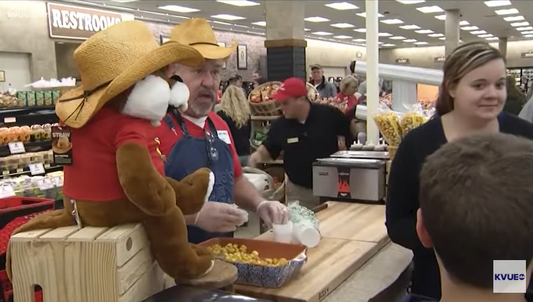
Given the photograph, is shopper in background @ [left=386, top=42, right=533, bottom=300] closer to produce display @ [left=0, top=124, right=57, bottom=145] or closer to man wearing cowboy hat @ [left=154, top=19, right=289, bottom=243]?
man wearing cowboy hat @ [left=154, top=19, right=289, bottom=243]

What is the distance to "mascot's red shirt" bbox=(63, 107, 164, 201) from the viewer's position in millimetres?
1300

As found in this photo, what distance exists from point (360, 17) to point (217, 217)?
14.6 metres

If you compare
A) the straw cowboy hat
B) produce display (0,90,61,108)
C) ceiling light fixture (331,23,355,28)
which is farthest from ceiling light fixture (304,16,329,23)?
the straw cowboy hat

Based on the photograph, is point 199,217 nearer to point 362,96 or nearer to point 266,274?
point 266,274

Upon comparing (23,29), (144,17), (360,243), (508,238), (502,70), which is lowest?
(360,243)

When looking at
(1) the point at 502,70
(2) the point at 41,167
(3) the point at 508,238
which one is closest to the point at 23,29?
(2) the point at 41,167

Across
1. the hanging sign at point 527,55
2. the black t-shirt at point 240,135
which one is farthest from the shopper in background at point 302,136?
the hanging sign at point 527,55

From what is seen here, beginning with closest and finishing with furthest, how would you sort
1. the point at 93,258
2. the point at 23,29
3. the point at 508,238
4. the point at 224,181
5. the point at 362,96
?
the point at 508,238, the point at 93,258, the point at 224,181, the point at 362,96, the point at 23,29

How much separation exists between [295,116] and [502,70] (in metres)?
2.62

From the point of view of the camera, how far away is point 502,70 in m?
1.81

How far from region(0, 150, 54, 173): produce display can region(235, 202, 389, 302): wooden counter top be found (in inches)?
131

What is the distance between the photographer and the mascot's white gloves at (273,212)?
2.14 metres

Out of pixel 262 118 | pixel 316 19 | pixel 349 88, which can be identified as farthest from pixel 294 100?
pixel 316 19

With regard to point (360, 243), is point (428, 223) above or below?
above
